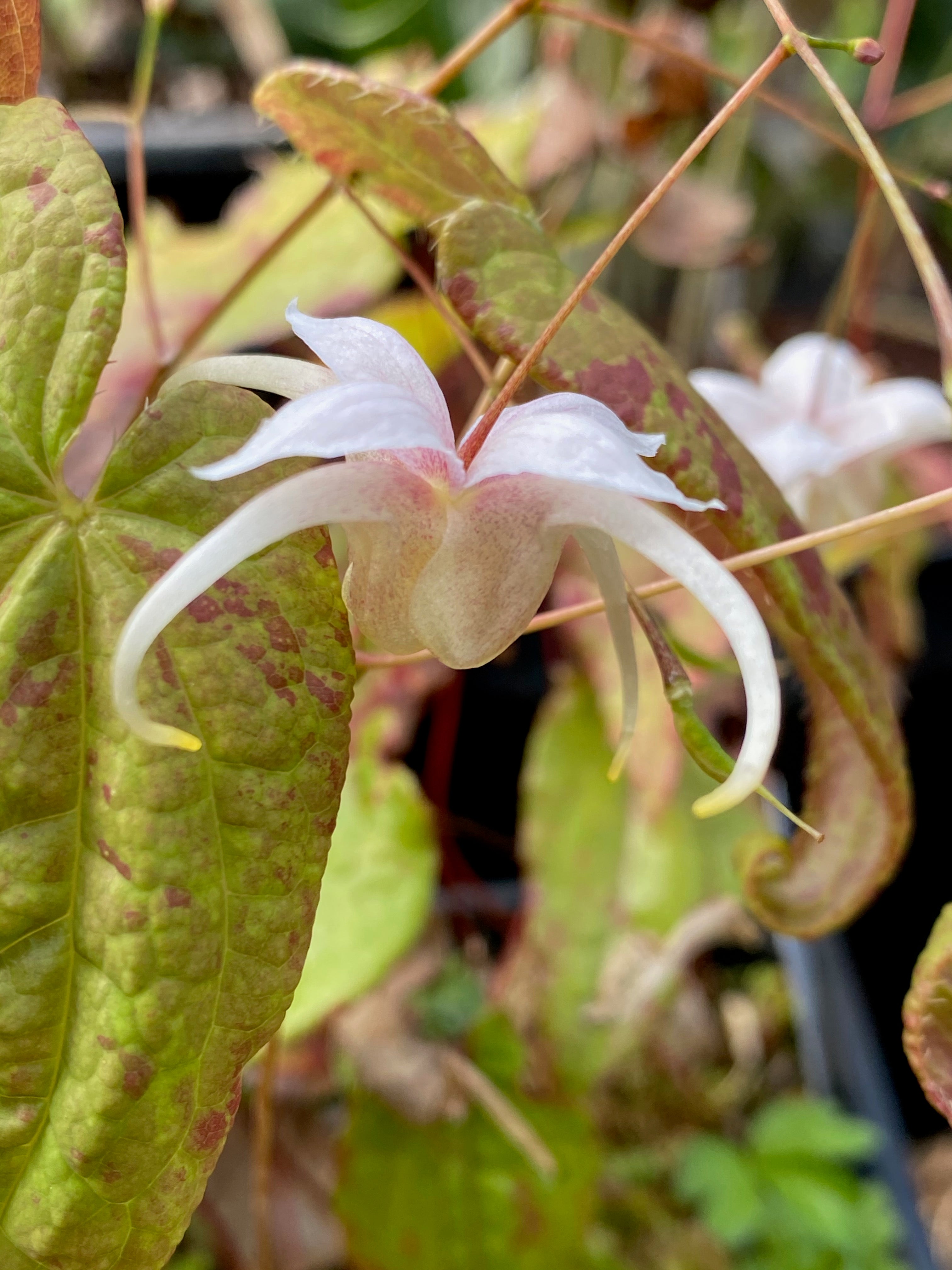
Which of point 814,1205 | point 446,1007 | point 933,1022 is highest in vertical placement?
point 933,1022

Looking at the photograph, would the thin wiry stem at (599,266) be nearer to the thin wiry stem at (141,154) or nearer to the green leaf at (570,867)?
the thin wiry stem at (141,154)

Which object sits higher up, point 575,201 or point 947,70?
point 947,70

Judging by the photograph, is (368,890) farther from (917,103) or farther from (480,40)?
(917,103)

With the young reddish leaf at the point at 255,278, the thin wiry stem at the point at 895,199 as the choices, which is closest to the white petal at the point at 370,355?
the thin wiry stem at the point at 895,199

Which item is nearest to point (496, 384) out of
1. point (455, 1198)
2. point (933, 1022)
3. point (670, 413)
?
point (670, 413)

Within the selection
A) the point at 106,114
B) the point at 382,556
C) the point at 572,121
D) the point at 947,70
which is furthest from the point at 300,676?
the point at 947,70

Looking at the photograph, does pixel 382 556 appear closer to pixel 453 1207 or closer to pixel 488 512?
pixel 488 512
